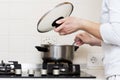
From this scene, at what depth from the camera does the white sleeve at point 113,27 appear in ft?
3.17

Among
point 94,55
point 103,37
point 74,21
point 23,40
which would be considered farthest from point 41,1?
point 103,37

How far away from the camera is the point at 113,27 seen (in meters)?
0.97

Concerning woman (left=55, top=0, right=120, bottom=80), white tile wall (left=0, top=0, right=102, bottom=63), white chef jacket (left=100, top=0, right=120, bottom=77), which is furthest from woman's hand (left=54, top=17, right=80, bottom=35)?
white tile wall (left=0, top=0, right=102, bottom=63)

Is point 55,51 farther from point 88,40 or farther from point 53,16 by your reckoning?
point 53,16

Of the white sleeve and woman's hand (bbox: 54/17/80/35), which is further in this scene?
woman's hand (bbox: 54/17/80/35)

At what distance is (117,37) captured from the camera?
972 mm

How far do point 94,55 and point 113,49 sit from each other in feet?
2.51

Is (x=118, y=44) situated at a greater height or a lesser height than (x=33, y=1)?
lesser

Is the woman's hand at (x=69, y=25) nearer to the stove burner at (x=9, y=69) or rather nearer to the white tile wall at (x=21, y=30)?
the stove burner at (x=9, y=69)

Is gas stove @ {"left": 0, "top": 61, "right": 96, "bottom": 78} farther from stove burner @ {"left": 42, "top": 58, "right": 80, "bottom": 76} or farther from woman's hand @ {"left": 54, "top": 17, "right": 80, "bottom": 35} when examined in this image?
woman's hand @ {"left": 54, "top": 17, "right": 80, "bottom": 35}

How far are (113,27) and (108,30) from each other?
23 millimetres

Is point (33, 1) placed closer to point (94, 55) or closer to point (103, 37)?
point (94, 55)

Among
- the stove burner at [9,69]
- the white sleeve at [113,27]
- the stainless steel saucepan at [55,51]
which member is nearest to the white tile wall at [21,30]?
the stainless steel saucepan at [55,51]

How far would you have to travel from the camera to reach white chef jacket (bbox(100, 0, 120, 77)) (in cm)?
97
